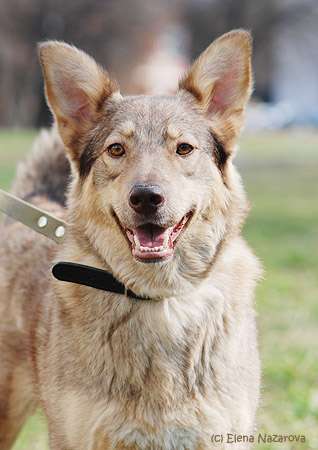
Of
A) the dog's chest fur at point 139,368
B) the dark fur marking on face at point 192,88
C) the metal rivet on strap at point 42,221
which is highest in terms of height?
the dark fur marking on face at point 192,88

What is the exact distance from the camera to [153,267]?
170 inches

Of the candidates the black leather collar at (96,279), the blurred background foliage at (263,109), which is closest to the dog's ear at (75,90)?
the black leather collar at (96,279)

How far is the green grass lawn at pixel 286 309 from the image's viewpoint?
5.80m

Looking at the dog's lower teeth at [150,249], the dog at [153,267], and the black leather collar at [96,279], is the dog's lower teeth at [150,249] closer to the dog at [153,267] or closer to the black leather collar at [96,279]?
the dog at [153,267]

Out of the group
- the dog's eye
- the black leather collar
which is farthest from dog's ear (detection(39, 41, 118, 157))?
the black leather collar

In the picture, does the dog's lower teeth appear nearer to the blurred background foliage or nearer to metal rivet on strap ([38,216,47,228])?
metal rivet on strap ([38,216,47,228])

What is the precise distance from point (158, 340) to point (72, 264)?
1.84 feet

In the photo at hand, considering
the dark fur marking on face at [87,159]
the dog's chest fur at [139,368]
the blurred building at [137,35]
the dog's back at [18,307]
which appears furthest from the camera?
the blurred building at [137,35]

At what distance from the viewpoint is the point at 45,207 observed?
570 centimetres

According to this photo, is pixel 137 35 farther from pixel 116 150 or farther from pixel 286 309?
pixel 116 150

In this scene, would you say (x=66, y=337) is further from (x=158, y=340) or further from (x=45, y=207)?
(x=45, y=207)

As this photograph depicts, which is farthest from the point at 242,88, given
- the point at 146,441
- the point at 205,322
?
the point at 146,441

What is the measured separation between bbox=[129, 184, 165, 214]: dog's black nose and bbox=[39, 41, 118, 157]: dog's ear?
78cm

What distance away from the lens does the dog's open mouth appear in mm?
4027
